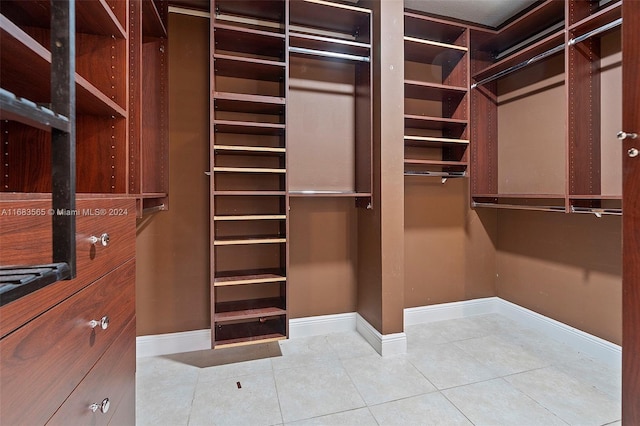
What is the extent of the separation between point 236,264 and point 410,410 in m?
1.46

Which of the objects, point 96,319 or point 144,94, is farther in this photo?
point 144,94

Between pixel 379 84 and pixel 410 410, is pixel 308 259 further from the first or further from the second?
pixel 379 84

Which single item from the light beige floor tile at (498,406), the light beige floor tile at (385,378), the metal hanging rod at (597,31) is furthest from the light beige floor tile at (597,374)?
the metal hanging rod at (597,31)

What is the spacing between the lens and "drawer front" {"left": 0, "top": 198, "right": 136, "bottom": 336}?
54cm

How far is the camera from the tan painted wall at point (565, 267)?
200cm

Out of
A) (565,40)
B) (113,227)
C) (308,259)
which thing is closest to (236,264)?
(308,259)

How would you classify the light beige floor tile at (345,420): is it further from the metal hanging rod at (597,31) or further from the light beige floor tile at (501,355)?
the metal hanging rod at (597,31)

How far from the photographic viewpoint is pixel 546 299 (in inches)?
95.8

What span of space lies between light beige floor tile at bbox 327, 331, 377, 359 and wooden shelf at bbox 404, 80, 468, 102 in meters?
2.05

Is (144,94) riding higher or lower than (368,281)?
higher

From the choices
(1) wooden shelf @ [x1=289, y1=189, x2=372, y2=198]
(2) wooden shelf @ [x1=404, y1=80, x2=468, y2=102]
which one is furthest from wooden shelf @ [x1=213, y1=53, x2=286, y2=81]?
(2) wooden shelf @ [x1=404, y1=80, x2=468, y2=102]

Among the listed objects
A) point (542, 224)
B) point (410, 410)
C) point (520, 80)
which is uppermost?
point (520, 80)

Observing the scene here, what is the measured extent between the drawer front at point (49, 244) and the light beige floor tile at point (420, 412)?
4.75ft

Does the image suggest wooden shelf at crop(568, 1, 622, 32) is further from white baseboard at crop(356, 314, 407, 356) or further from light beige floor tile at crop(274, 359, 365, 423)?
light beige floor tile at crop(274, 359, 365, 423)
